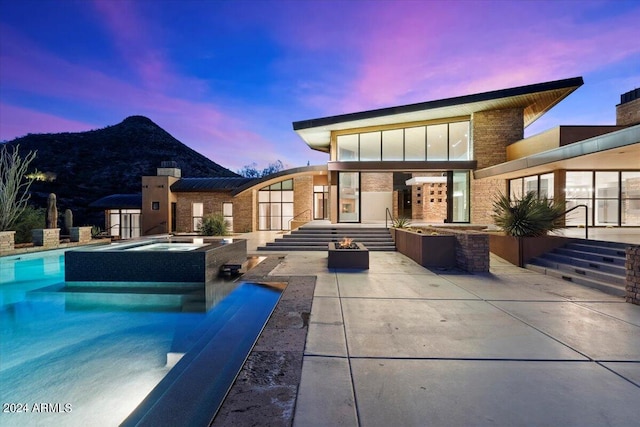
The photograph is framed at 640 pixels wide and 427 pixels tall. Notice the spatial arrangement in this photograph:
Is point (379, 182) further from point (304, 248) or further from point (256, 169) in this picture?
point (256, 169)

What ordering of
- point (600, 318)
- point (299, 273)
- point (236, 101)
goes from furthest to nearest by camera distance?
point (236, 101) → point (299, 273) → point (600, 318)

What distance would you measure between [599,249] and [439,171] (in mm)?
10357

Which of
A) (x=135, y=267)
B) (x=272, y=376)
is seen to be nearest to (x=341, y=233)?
(x=135, y=267)

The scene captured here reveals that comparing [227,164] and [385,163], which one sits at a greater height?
[227,164]

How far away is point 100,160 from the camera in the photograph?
61219 millimetres

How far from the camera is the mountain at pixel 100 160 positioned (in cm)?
4576

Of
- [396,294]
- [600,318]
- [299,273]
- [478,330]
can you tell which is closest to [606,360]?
[478,330]

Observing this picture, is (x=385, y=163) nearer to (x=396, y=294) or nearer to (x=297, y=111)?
(x=396, y=294)

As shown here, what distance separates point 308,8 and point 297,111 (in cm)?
4150

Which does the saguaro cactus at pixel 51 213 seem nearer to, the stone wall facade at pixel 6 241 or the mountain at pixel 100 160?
the stone wall facade at pixel 6 241

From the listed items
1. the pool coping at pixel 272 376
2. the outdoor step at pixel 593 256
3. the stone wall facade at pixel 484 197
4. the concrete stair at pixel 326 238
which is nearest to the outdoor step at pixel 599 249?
the outdoor step at pixel 593 256

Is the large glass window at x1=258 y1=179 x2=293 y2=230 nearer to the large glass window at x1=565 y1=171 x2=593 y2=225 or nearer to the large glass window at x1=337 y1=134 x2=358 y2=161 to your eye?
the large glass window at x1=337 y1=134 x2=358 y2=161

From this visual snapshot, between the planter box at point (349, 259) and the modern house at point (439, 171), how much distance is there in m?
8.20

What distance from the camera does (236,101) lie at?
1831 inches
